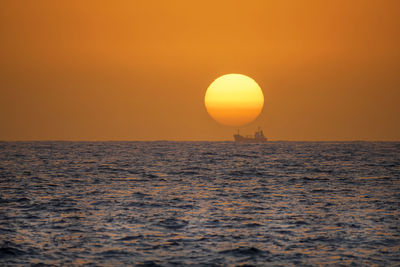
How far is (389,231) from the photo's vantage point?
84.0 ft

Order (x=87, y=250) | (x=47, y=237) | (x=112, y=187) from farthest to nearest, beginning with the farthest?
(x=112, y=187) → (x=47, y=237) → (x=87, y=250)

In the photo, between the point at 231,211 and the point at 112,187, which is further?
the point at 112,187

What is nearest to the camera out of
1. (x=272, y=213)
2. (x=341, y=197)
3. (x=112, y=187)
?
(x=272, y=213)

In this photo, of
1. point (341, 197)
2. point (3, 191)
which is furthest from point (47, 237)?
point (341, 197)

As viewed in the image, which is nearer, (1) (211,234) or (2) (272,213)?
(1) (211,234)

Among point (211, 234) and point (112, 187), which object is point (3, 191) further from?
point (211, 234)

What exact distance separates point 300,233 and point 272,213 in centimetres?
605

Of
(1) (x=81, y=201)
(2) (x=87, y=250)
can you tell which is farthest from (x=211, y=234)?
(1) (x=81, y=201)

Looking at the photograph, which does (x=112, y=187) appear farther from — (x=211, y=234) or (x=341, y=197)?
(x=211, y=234)

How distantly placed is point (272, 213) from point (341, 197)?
10308mm

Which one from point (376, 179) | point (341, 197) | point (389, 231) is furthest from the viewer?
point (376, 179)

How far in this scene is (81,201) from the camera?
3647cm

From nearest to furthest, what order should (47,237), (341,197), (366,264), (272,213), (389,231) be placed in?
1. (366,264)
2. (47,237)
3. (389,231)
4. (272,213)
5. (341,197)

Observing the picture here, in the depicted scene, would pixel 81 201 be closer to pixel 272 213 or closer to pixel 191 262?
pixel 272 213
